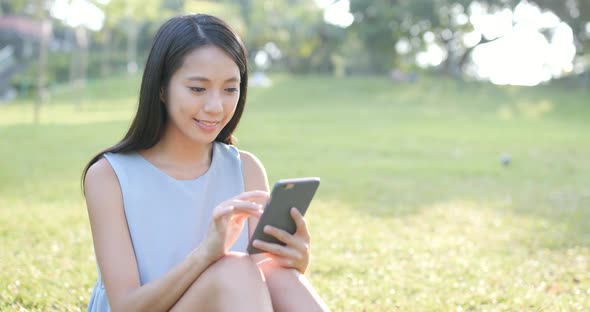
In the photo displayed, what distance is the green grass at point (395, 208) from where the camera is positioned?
4621 millimetres

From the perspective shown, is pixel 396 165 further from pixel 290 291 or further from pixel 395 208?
pixel 290 291

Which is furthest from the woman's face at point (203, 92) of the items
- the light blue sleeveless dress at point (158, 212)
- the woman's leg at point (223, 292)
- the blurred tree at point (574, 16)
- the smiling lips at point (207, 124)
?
the blurred tree at point (574, 16)

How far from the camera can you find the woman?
2479mm

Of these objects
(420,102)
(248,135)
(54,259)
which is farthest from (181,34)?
(420,102)

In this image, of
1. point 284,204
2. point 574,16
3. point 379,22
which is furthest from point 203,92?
point 574,16

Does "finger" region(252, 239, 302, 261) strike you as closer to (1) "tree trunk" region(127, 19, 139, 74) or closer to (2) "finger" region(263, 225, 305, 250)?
(2) "finger" region(263, 225, 305, 250)

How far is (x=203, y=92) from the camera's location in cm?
267

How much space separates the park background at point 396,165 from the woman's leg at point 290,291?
1.52 metres

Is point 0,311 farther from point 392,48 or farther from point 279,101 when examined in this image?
point 392,48

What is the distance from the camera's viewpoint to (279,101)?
29641 millimetres

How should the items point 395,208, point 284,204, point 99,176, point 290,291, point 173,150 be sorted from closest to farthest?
point 284,204, point 99,176, point 290,291, point 173,150, point 395,208

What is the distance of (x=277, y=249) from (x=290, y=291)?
198mm

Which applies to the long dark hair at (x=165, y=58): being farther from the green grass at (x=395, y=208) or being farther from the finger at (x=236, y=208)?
the green grass at (x=395, y=208)

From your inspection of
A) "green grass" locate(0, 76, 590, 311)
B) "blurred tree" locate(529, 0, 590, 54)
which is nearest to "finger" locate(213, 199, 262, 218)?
"green grass" locate(0, 76, 590, 311)
